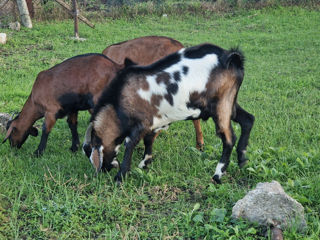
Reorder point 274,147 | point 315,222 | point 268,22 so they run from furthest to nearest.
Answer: point 268,22
point 274,147
point 315,222

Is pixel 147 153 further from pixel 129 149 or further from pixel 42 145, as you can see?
pixel 42 145

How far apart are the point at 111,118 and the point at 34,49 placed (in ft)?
22.9

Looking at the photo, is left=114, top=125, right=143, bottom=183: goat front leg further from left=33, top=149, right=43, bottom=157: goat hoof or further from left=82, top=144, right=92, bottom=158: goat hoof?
left=33, top=149, right=43, bottom=157: goat hoof

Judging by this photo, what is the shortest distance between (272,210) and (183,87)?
1.57 m

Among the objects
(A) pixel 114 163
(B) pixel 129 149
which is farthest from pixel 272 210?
(A) pixel 114 163

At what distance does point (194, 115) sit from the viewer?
4.47m

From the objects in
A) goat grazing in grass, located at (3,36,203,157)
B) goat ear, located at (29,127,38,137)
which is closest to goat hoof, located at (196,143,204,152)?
goat grazing in grass, located at (3,36,203,157)

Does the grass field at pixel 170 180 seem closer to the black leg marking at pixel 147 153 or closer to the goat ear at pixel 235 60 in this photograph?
the black leg marking at pixel 147 153

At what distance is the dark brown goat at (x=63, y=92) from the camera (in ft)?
17.5

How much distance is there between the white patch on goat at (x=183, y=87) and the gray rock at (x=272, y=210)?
126 centimetres

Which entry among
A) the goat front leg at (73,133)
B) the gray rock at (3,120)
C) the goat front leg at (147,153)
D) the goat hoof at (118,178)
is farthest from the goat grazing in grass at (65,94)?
the goat hoof at (118,178)

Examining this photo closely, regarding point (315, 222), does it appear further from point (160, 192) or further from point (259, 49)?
point (259, 49)

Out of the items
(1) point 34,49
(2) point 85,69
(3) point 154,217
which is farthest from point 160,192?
(1) point 34,49

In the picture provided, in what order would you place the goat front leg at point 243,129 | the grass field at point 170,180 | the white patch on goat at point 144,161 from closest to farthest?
the grass field at point 170,180 → the goat front leg at point 243,129 → the white patch on goat at point 144,161
